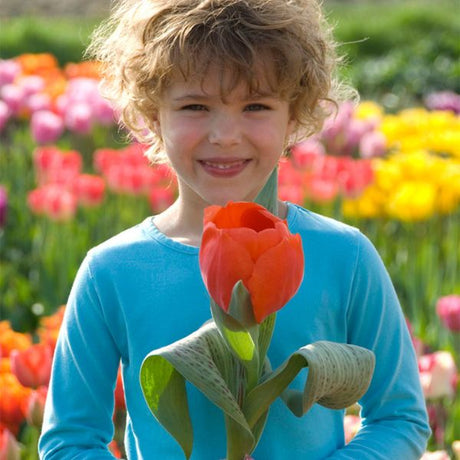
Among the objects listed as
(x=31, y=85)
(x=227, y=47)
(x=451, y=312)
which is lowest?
(x=451, y=312)

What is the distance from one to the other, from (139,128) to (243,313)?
2.55ft

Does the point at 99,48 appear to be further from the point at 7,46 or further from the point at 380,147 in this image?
the point at 7,46

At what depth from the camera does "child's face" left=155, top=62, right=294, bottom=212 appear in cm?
159

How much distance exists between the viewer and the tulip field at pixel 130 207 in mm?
2484

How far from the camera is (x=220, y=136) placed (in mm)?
1570

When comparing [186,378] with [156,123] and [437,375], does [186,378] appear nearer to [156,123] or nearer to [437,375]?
[156,123]

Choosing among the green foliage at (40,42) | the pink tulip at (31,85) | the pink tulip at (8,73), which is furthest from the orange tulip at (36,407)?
the green foliage at (40,42)

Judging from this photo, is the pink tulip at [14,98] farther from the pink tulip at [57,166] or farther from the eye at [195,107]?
the eye at [195,107]

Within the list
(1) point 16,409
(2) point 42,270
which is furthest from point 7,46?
(1) point 16,409

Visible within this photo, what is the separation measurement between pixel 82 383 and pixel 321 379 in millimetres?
495

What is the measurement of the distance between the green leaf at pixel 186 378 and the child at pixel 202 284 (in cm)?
26

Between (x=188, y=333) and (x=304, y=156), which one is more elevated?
(x=188, y=333)

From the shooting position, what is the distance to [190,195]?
1717mm

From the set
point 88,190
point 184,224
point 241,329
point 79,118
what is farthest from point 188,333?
point 79,118
